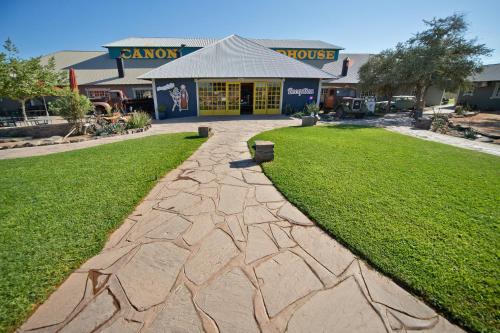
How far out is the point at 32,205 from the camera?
3.94m

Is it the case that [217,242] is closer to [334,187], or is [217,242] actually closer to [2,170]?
[334,187]

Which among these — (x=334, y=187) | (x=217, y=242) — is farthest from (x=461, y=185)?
(x=217, y=242)

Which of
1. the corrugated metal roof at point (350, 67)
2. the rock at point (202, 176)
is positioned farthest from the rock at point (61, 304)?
the corrugated metal roof at point (350, 67)

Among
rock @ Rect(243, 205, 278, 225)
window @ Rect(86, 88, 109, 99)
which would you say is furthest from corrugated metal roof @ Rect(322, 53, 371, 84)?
rock @ Rect(243, 205, 278, 225)

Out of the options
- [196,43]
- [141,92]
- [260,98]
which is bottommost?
[260,98]

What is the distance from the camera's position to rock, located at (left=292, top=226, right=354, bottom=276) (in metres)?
2.67

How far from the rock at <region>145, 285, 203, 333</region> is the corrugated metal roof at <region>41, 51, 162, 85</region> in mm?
24218

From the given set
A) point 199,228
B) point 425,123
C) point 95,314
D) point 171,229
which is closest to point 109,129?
point 171,229

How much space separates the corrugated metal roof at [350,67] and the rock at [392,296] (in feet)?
83.4

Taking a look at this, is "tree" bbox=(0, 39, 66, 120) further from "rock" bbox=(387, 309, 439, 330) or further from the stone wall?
"rock" bbox=(387, 309, 439, 330)

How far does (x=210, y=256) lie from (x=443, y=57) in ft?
67.6

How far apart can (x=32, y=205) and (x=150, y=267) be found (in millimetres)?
3016

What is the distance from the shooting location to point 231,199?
4.21m

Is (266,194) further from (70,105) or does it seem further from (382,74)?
(382,74)
